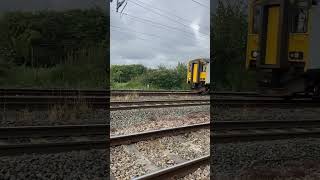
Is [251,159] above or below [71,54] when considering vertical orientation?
below

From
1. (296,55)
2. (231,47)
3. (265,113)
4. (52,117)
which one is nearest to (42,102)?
(52,117)

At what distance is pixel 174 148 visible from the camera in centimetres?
636

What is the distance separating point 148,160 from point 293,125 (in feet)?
11.8

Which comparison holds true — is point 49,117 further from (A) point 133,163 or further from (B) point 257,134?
(B) point 257,134

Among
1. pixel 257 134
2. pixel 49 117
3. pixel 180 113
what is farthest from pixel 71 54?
pixel 257 134

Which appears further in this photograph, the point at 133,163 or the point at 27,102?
the point at 27,102

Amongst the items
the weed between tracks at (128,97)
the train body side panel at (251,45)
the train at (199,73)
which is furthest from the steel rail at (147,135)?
the train at (199,73)

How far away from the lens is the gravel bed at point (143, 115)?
877 centimetres

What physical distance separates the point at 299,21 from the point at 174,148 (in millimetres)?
5943

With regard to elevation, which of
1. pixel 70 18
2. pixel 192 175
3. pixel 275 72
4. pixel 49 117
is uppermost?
pixel 70 18

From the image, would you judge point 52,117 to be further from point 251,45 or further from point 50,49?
point 251,45

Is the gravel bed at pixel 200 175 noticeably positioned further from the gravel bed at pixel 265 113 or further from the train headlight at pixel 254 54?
the train headlight at pixel 254 54

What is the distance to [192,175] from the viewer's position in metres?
5.07

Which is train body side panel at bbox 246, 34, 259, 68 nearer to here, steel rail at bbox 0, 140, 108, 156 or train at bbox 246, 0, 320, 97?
train at bbox 246, 0, 320, 97
